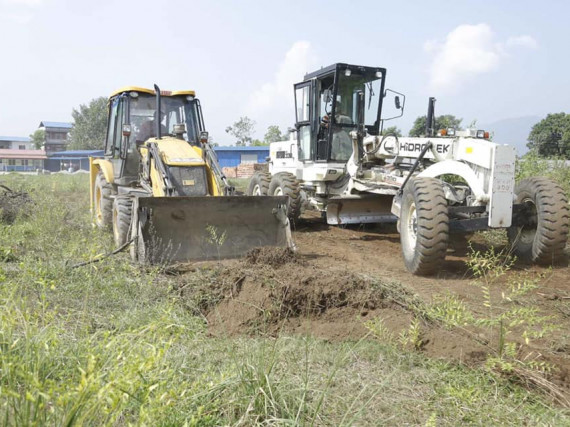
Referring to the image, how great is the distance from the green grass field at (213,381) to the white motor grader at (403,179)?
3.06m

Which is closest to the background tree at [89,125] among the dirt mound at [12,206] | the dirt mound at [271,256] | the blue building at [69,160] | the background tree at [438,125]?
the blue building at [69,160]

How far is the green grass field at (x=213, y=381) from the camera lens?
218cm

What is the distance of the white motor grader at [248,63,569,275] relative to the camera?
637 centimetres

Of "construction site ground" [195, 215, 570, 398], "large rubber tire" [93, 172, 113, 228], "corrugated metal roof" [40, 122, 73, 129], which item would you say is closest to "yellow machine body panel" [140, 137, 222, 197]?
"large rubber tire" [93, 172, 113, 228]

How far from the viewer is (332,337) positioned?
4.23 meters

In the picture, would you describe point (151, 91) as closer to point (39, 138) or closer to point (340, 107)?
point (340, 107)

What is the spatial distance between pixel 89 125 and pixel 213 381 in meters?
86.2

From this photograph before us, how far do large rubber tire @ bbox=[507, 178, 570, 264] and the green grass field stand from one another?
363 cm

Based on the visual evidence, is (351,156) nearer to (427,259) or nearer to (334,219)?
(334,219)

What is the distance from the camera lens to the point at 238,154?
191 feet

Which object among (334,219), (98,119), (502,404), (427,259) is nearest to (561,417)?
(502,404)

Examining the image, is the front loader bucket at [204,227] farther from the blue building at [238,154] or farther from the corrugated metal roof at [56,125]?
the corrugated metal roof at [56,125]

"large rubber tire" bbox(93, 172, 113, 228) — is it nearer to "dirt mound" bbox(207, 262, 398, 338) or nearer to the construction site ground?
the construction site ground

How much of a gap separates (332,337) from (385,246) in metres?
4.82
